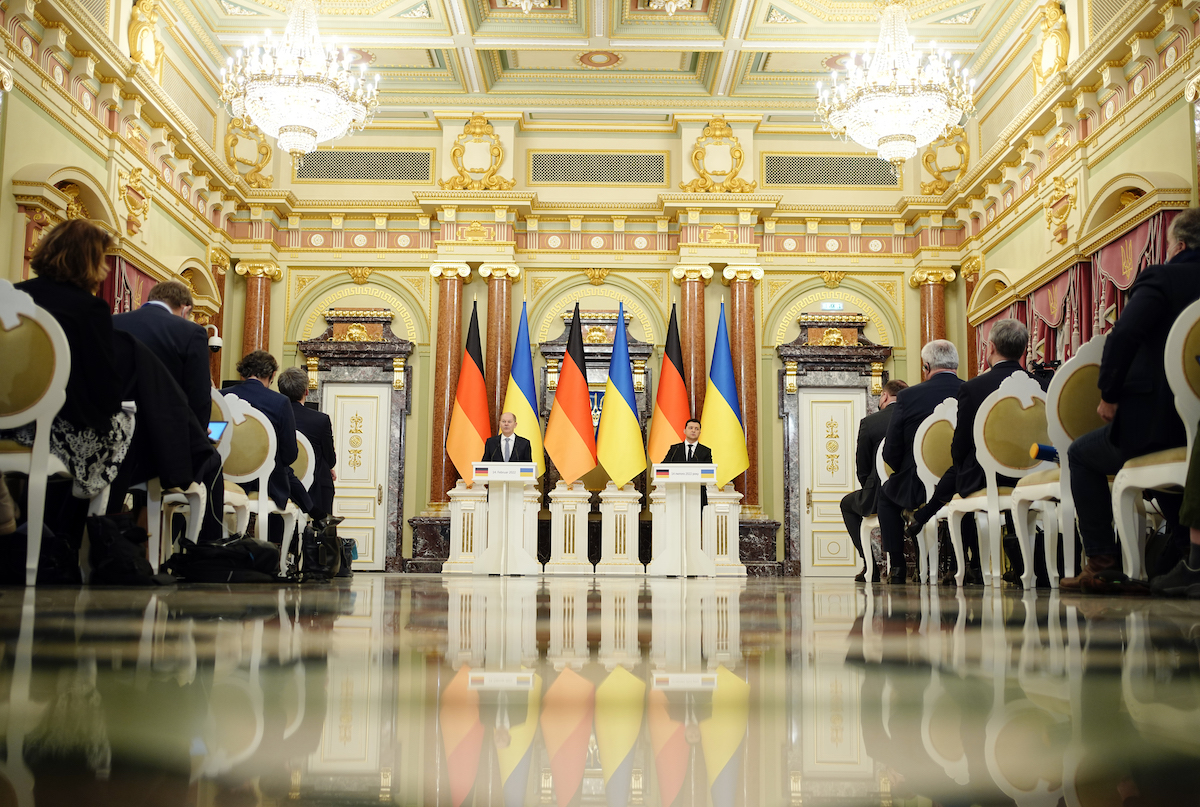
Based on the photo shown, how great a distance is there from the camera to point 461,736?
0.56 m

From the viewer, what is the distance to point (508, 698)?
717 mm

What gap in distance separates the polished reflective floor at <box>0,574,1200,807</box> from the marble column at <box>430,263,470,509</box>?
892 centimetres

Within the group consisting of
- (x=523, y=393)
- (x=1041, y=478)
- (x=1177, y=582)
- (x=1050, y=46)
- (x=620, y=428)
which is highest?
(x=1050, y=46)

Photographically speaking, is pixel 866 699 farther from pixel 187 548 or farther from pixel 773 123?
pixel 773 123

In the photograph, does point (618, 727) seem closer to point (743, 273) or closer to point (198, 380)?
point (198, 380)

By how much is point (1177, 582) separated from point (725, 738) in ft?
8.52

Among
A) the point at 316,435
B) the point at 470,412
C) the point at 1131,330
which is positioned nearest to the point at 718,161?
the point at 470,412

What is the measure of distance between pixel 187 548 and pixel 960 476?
326 centimetres

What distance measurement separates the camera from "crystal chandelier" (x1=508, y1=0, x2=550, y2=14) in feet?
29.7

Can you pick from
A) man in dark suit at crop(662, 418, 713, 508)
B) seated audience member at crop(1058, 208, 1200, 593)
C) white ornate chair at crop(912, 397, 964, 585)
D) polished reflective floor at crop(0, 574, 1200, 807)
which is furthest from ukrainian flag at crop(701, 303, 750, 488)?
polished reflective floor at crop(0, 574, 1200, 807)

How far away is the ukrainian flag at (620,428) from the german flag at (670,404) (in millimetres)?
424

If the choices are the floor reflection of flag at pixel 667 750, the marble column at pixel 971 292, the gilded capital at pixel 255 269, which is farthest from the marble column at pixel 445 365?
the floor reflection of flag at pixel 667 750

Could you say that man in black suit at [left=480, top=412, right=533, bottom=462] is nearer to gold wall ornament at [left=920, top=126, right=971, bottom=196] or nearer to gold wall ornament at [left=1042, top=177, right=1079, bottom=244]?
gold wall ornament at [left=1042, top=177, right=1079, bottom=244]

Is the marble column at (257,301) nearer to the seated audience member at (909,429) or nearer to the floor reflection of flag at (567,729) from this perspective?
the seated audience member at (909,429)
